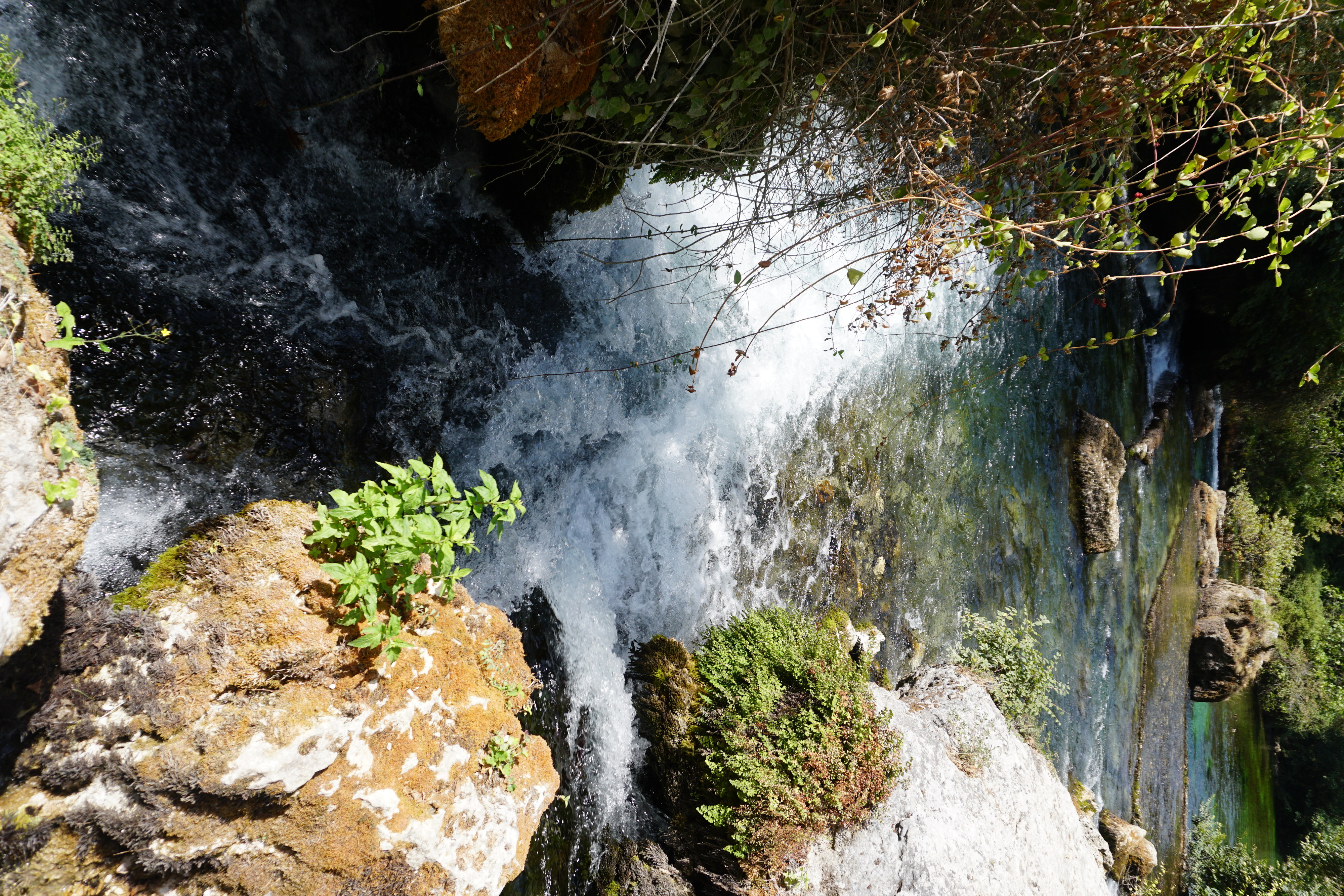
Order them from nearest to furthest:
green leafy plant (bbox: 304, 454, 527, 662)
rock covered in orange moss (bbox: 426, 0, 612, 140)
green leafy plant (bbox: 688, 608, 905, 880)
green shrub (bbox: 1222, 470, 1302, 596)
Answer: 1. green leafy plant (bbox: 304, 454, 527, 662)
2. rock covered in orange moss (bbox: 426, 0, 612, 140)
3. green leafy plant (bbox: 688, 608, 905, 880)
4. green shrub (bbox: 1222, 470, 1302, 596)

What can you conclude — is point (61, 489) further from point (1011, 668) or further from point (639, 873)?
point (1011, 668)

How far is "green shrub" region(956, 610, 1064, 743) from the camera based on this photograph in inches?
273

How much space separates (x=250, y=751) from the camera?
215 cm

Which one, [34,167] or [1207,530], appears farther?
[1207,530]

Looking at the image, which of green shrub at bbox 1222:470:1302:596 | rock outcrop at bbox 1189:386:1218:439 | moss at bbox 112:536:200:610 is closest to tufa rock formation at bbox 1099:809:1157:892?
green shrub at bbox 1222:470:1302:596

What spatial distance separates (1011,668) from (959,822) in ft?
8.57

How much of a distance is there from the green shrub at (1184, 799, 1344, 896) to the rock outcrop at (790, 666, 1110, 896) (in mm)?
4851

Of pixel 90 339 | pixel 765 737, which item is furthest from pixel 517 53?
pixel 765 737

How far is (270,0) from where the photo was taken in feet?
9.91

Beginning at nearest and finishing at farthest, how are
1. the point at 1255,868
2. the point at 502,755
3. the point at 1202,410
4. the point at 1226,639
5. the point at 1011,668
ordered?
the point at 502,755 < the point at 1011,668 < the point at 1255,868 < the point at 1226,639 < the point at 1202,410

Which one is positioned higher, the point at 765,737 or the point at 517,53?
the point at 517,53

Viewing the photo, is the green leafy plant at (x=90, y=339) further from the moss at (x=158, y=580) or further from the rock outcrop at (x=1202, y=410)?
the rock outcrop at (x=1202, y=410)

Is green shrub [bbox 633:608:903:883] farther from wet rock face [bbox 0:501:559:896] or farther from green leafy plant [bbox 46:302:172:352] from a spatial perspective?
green leafy plant [bbox 46:302:172:352]

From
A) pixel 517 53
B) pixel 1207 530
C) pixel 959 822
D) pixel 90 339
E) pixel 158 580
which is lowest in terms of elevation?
pixel 959 822
